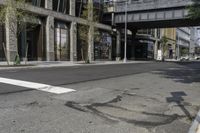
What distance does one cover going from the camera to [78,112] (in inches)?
277

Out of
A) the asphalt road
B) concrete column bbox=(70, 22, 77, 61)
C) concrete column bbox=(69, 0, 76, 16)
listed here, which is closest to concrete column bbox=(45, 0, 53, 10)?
concrete column bbox=(69, 0, 76, 16)

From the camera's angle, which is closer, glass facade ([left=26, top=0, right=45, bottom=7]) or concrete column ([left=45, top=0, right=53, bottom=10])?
glass facade ([left=26, top=0, right=45, bottom=7])

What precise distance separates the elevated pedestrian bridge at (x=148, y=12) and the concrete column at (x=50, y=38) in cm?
1605

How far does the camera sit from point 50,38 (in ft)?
131

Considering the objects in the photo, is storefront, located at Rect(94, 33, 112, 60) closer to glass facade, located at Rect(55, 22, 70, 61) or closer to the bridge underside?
the bridge underside

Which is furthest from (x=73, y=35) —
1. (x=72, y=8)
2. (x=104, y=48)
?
(x=104, y=48)

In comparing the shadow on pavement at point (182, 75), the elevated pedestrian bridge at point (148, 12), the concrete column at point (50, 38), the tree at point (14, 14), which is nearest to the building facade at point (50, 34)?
the concrete column at point (50, 38)

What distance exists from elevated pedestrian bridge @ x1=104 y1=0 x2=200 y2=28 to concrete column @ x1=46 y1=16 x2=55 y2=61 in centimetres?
1605

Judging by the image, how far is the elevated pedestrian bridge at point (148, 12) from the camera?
45450mm

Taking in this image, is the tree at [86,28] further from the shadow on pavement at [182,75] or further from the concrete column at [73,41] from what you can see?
the shadow on pavement at [182,75]

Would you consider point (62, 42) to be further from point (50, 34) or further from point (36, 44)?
point (36, 44)

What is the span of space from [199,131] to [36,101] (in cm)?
449

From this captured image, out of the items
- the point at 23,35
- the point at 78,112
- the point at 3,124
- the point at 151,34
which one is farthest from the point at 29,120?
the point at 151,34

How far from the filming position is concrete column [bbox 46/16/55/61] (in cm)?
3953
